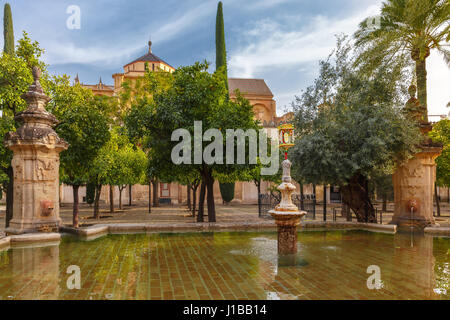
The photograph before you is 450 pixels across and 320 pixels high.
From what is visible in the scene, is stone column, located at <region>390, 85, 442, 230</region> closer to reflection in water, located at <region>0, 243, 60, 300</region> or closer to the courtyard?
the courtyard

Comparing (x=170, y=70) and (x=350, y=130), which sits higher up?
(x=170, y=70)

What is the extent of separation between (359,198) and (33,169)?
11.0 meters

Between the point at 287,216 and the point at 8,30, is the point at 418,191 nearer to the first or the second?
the point at 287,216

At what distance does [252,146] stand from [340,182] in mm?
3528

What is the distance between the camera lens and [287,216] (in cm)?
666

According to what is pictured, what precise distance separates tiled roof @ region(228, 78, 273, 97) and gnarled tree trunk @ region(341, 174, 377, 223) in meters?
33.9

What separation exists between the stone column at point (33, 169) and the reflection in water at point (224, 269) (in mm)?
1397

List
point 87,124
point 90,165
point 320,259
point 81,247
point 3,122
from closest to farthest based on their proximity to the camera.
→ point 320,259, point 81,247, point 3,122, point 87,124, point 90,165

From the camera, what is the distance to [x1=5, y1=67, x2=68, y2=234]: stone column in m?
9.16

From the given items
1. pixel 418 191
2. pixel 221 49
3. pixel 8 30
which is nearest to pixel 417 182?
pixel 418 191
